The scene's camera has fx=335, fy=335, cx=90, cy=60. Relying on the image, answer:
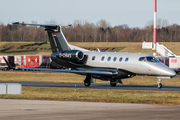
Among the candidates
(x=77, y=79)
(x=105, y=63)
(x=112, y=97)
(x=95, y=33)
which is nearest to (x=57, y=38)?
(x=105, y=63)

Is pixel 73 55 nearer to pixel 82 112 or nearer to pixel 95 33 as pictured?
pixel 82 112

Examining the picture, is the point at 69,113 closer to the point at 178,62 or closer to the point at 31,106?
the point at 31,106

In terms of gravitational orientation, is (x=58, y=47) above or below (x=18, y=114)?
above

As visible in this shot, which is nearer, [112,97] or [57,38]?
[112,97]

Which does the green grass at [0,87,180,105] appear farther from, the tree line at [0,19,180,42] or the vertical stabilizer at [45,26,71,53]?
the tree line at [0,19,180,42]

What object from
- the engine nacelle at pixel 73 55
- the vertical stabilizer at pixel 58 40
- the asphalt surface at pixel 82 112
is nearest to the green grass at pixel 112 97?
the asphalt surface at pixel 82 112

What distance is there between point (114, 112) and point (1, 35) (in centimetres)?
17119

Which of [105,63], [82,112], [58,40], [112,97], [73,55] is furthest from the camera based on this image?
[58,40]

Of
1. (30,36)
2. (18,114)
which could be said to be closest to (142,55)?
(18,114)

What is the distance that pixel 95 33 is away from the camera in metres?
173

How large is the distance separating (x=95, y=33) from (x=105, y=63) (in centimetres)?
13887

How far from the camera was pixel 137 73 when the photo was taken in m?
32.8

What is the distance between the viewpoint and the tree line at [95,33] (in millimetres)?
166500

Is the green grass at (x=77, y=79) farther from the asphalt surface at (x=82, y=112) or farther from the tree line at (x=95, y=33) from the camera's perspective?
the tree line at (x=95, y=33)
